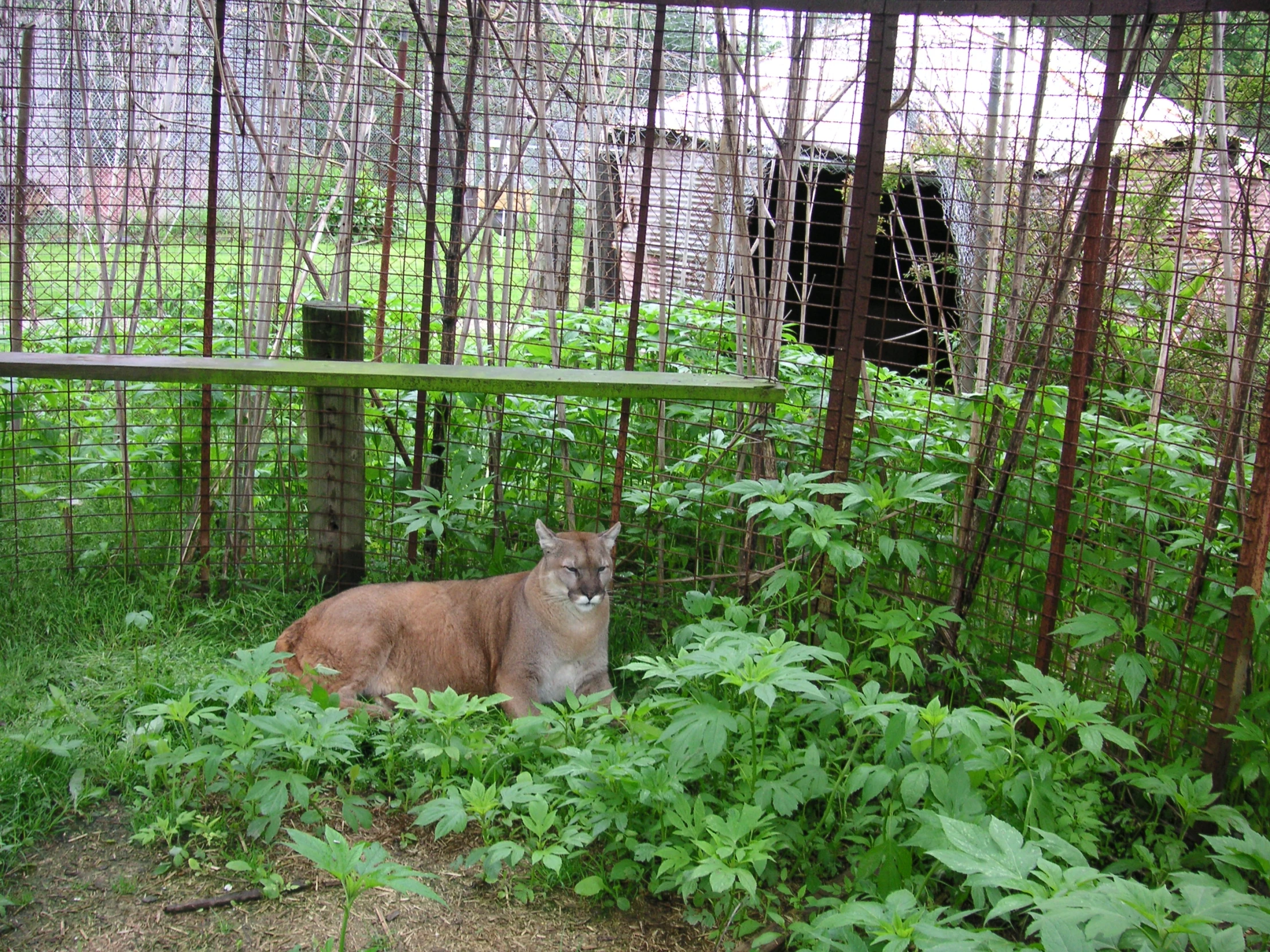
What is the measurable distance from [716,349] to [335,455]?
2.19m

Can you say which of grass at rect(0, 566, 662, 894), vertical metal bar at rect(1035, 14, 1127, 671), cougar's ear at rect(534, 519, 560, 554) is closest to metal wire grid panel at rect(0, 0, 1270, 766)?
vertical metal bar at rect(1035, 14, 1127, 671)

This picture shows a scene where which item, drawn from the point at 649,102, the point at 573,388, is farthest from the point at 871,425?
the point at 649,102

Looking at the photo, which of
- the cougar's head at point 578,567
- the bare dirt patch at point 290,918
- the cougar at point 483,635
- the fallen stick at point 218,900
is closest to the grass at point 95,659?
the bare dirt patch at point 290,918

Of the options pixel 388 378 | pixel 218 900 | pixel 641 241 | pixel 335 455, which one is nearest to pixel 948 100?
pixel 641 241

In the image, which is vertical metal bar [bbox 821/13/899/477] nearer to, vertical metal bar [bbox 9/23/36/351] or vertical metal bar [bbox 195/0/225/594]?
vertical metal bar [bbox 195/0/225/594]

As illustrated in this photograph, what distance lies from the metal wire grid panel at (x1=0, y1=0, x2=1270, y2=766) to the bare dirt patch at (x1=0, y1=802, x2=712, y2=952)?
1878 millimetres

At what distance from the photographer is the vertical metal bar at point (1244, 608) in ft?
13.4

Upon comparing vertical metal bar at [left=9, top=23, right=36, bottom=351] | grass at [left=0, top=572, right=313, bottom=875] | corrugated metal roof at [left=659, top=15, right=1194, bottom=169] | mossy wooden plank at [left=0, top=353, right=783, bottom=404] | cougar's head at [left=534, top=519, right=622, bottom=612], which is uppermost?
corrugated metal roof at [left=659, top=15, right=1194, bottom=169]

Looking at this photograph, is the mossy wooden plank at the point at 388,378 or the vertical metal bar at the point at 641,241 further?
the vertical metal bar at the point at 641,241

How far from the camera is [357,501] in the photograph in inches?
230

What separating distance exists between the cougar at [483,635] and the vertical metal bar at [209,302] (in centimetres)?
98

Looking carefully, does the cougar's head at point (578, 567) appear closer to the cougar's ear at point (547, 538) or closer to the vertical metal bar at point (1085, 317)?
the cougar's ear at point (547, 538)

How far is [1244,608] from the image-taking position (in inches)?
161

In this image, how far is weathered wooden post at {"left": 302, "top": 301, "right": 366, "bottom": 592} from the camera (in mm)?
5680
